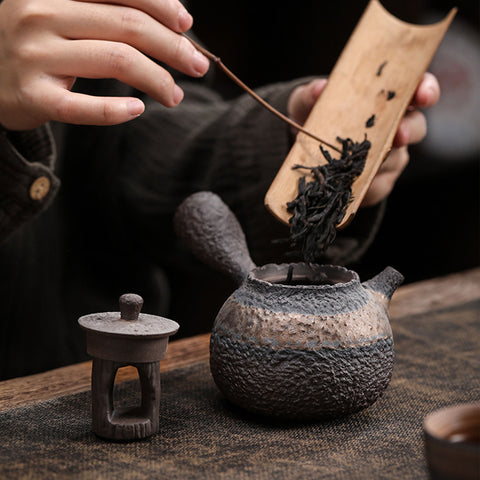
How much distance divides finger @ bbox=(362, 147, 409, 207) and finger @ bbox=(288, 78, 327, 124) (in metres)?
0.19

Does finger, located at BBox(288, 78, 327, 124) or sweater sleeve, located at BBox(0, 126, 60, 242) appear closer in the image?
A: sweater sleeve, located at BBox(0, 126, 60, 242)

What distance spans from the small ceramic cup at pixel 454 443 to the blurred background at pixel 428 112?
1.82 m

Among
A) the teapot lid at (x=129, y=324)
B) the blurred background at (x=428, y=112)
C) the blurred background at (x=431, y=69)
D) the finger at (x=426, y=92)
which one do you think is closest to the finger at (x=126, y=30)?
the teapot lid at (x=129, y=324)

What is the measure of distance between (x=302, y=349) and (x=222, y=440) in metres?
0.16

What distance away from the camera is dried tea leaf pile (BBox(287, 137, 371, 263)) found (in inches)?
41.2

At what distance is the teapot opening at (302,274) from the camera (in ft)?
3.42

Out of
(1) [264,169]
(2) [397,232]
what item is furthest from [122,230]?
(2) [397,232]

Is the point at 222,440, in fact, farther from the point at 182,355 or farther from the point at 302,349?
the point at 182,355

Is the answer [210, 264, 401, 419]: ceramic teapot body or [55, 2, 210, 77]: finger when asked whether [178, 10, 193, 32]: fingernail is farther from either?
[210, 264, 401, 419]: ceramic teapot body

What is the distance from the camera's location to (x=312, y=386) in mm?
910

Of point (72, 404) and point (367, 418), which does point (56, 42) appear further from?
point (367, 418)

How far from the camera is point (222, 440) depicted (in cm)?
90

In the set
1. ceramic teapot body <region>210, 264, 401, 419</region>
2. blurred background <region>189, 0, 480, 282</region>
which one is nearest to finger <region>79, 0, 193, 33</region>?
ceramic teapot body <region>210, 264, 401, 419</region>

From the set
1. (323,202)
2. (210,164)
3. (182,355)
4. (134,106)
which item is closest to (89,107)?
(134,106)
